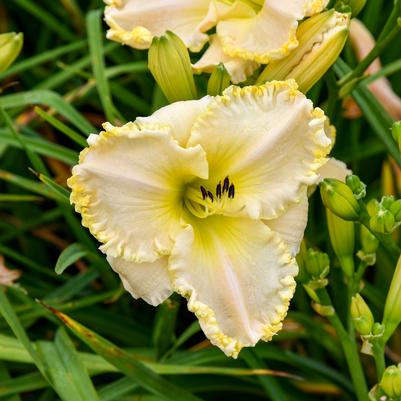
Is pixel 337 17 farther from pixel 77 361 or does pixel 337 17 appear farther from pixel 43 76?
pixel 43 76

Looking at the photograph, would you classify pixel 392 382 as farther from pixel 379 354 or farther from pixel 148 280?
pixel 148 280

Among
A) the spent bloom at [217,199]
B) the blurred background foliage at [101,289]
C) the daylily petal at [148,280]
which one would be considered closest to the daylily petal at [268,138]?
the spent bloom at [217,199]

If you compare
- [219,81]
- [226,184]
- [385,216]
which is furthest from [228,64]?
[385,216]

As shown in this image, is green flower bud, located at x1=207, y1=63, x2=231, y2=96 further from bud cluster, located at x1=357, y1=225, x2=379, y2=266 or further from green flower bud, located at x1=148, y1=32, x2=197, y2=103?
bud cluster, located at x1=357, y1=225, x2=379, y2=266

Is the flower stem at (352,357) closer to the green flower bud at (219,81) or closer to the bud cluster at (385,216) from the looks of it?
the bud cluster at (385,216)

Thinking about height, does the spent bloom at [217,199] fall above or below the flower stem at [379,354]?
above
